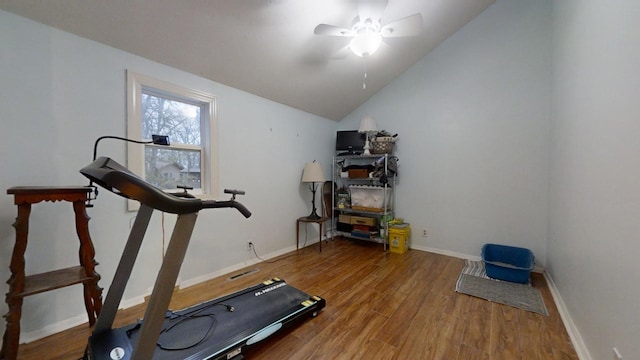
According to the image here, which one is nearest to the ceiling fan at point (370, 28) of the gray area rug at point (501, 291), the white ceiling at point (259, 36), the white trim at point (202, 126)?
the white ceiling at point (259, 36)

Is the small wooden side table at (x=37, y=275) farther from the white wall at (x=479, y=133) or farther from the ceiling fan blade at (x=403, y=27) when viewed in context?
the white wall at (x=479, y=133)

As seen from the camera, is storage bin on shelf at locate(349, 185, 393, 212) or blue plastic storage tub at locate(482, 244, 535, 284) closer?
blue plastic storage tub at locate(482, 244, 535, 284)

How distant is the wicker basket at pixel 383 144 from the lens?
3652mm

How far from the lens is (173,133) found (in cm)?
241

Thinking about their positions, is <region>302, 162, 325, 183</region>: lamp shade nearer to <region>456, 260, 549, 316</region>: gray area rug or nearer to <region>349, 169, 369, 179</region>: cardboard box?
<region>349, 169, 369, 179</region>: cardboard box

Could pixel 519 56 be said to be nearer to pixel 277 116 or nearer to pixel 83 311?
pixel 277 116

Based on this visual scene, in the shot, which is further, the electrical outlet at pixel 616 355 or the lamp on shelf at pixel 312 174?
the lamp on shelf at pixel 312 174

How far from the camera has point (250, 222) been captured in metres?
3.02

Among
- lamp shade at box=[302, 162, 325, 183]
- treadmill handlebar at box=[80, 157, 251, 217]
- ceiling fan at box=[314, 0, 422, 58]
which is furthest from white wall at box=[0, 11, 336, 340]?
ceiling fan at box=[314, 0, 422, 58]

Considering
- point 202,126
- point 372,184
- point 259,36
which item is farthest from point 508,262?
point 202,126

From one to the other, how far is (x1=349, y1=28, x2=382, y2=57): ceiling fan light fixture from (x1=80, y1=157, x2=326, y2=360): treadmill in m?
1.77

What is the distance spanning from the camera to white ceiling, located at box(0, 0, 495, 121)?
173cm

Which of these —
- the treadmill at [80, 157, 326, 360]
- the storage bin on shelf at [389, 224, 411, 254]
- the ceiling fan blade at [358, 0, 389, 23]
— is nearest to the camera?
the treadmill at [80, 157, 326, 360]

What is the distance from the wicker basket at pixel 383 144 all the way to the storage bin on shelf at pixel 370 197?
590 millimetres
